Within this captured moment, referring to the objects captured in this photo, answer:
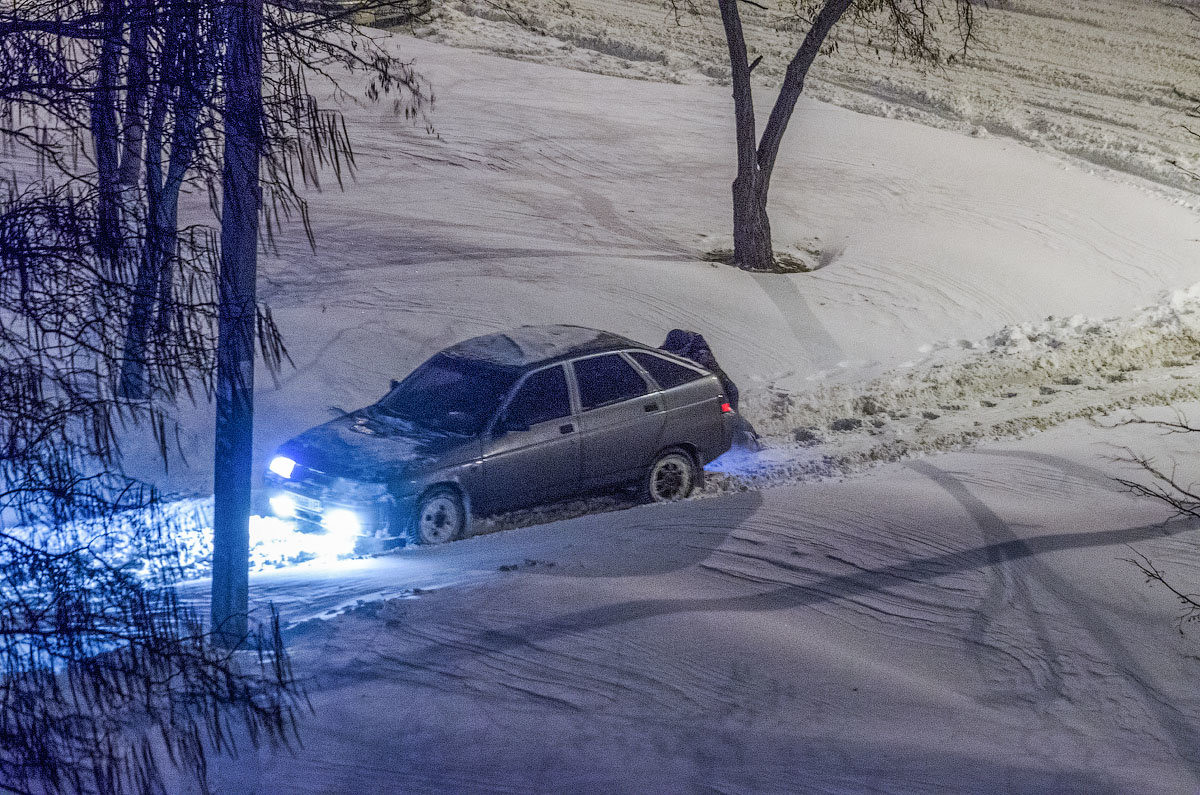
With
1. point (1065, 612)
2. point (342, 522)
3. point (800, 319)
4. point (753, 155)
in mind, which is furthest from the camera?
point (753, 155)

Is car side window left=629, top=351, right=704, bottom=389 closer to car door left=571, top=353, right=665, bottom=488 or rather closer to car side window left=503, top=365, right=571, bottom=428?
car door left=571, top=353, right=665, bottom=488

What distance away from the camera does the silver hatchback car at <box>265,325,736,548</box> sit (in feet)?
24.8

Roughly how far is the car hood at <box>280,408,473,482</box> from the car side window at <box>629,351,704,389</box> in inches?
67.8

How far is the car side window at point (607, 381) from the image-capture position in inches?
332

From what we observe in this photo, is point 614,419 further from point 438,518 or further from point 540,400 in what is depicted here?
point 438,518

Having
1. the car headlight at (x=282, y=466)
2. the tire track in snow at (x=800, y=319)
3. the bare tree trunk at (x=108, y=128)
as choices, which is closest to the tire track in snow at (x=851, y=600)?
the car headlight at (x=282, y=466)

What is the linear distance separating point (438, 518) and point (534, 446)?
887mm

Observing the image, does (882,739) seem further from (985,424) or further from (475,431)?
(985,424)

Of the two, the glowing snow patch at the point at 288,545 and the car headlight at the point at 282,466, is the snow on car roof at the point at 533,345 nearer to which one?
the car headlight at the point at 282,466

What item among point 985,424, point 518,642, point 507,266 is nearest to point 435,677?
point 518,642

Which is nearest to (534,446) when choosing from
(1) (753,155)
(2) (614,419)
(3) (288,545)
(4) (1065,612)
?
(2) (614,419)

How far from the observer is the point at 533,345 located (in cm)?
866

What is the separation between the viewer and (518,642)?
5.75 m

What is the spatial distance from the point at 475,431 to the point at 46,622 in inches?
191
